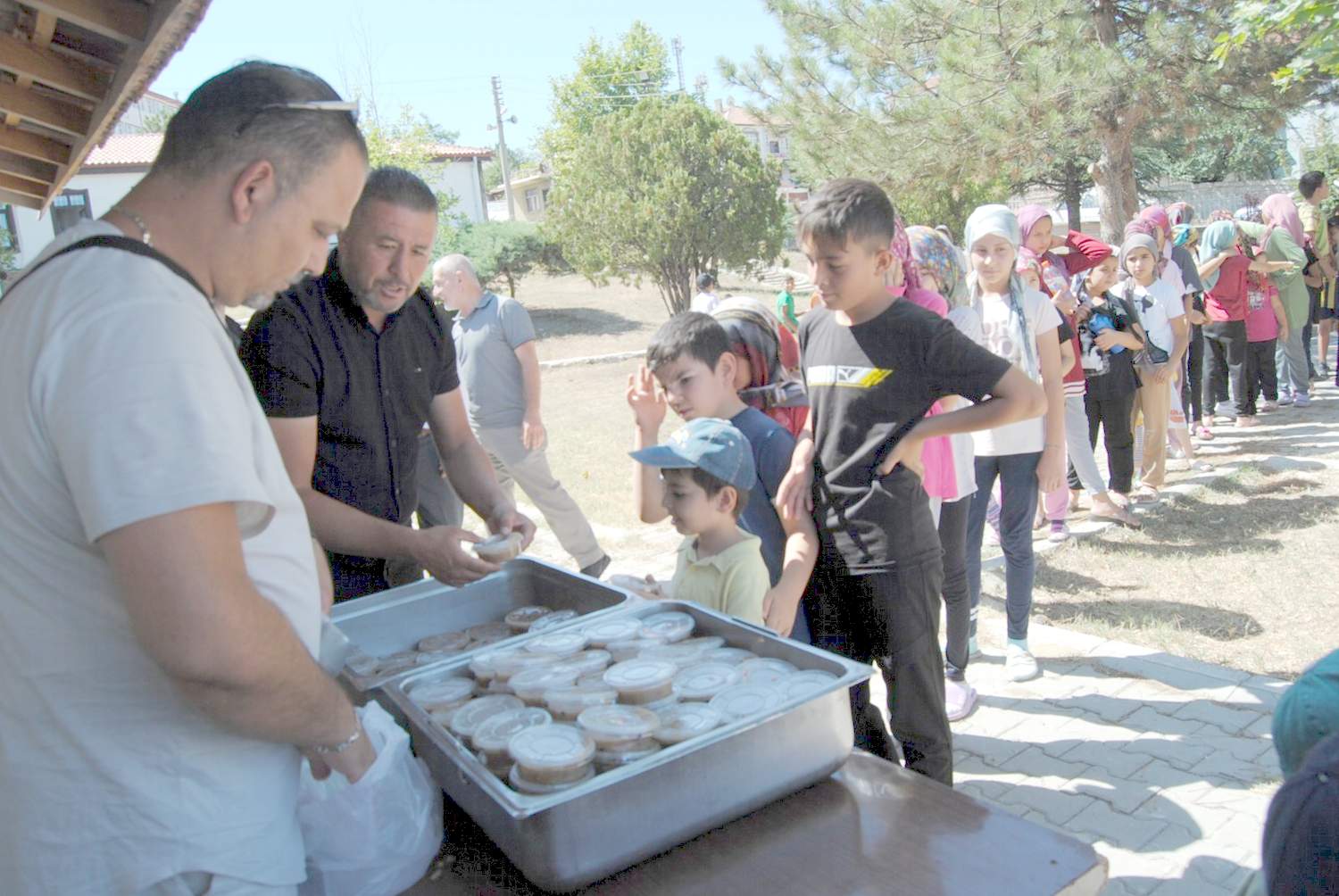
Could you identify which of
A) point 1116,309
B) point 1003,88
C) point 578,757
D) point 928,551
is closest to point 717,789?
point 578,757

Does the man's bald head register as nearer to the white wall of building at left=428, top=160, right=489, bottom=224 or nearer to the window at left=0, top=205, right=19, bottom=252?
the window at left=0, top=205, right=19, bottom=252

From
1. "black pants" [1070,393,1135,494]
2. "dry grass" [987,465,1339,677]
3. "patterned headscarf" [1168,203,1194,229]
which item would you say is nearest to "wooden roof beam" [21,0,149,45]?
"dry grass" [987,465,1339,677]

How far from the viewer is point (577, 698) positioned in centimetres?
129

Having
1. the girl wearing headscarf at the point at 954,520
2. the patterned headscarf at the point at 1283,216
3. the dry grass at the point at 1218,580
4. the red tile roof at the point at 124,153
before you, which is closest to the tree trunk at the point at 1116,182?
the patterned headscarf at the point at 1283,216

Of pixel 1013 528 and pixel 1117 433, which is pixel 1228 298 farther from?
pixel 1013 528

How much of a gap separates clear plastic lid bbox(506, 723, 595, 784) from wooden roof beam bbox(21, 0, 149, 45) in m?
2.91

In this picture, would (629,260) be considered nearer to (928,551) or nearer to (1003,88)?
(1003,88)

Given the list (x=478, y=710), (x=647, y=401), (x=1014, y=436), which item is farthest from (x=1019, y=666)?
(x=478, y=710)

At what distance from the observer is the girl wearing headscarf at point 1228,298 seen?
7430 mm

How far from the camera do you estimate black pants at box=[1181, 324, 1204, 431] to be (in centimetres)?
734

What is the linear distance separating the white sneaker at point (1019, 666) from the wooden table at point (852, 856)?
8.09 feet

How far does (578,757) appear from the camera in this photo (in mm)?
1127

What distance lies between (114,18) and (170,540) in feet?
9.84

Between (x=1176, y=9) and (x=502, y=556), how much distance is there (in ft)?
33.3
